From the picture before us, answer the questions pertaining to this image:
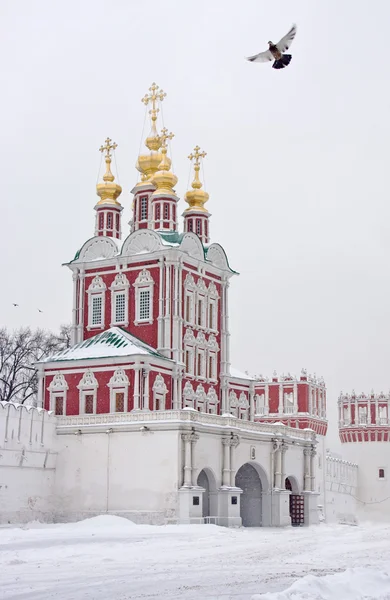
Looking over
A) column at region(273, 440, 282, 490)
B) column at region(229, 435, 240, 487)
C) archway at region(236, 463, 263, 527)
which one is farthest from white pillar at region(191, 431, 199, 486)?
column at region(273, 440, 282, 490)

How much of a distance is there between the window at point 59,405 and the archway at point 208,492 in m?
8.14

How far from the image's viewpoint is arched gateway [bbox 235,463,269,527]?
45781 millimetres

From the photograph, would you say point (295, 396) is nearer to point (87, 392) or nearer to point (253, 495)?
point (253, 495)

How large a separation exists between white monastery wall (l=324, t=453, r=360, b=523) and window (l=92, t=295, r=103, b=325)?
883 inches

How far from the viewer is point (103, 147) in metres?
55.6

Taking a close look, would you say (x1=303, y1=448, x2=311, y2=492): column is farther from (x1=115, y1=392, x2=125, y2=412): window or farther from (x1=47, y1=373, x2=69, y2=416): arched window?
(x1=47, y1=373, x2=69, y2=416): arched window

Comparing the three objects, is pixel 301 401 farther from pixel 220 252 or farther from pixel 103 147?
pixel 103 147

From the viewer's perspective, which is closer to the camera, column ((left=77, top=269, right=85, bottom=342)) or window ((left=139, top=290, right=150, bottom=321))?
window ((left=139, top=290, right=150, bottom=321))

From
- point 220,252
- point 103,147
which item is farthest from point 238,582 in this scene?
point 103,147

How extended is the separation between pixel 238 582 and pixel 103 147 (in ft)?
130

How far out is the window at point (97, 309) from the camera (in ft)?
166

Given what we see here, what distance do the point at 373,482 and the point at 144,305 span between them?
28.8m

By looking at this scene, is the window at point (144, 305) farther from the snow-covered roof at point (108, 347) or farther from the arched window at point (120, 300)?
the snow-covered roof at point (108, 347)

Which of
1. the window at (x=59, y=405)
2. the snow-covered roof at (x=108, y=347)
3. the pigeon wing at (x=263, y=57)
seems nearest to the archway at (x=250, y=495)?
the snow-covered roof at (x=108, y=347)
